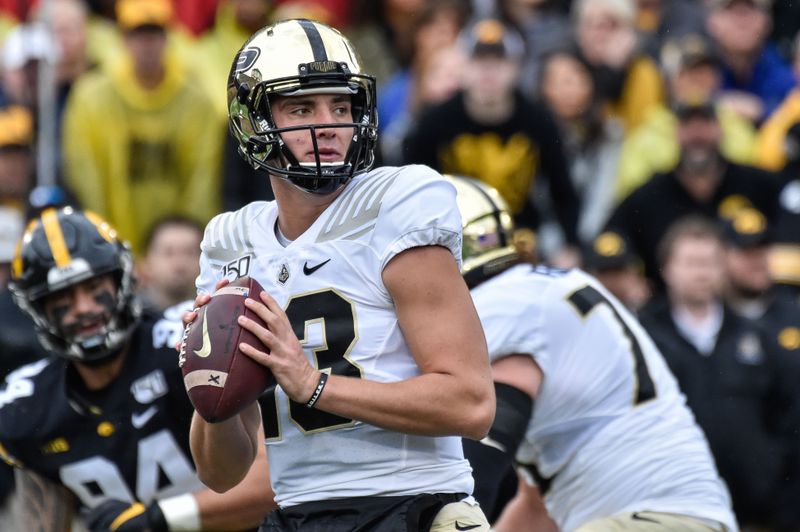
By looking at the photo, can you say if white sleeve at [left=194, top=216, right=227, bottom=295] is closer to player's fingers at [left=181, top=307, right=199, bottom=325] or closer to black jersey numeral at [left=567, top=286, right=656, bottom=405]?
player's fingers at [left=181, top=307, right=199, bottom=325]

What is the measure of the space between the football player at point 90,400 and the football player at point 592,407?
125cm

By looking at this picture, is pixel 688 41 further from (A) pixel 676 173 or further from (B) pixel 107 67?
(B) pixel 107 67

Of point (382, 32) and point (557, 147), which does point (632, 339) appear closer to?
point (557, 147)

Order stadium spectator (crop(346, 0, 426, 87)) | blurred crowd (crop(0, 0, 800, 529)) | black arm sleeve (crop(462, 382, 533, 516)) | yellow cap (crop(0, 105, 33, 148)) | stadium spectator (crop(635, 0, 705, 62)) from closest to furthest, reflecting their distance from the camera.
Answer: black arm sleeve (crop(462, 382, 533, 516))
blurred crowd (crop(0, 0, 800, 529))
yellow cap (crop(0, 105, 33, 148))
stadium spectator (crop(635, 0, 705, 62))
stadium spectator (crop(346, 0, 426, 87))

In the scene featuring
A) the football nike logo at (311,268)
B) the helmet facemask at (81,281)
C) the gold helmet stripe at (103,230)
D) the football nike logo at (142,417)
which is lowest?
the football nike logo at (142,417)

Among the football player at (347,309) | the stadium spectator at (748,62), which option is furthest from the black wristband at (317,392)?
the stadium spectator at (748,62)

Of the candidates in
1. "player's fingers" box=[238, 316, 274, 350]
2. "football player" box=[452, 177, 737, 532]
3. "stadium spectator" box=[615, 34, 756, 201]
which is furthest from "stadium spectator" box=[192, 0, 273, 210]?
"player's fingers" box=[238, 316, 274, 350]

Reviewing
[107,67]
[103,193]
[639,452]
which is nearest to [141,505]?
[639,452]

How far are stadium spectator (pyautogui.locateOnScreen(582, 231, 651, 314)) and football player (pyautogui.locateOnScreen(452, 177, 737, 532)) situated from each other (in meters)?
3.19

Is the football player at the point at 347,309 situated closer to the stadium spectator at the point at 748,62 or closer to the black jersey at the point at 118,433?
the black jersey at the point at 118,433

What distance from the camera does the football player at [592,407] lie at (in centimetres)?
505

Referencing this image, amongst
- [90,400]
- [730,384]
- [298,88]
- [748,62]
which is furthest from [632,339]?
[748,62]

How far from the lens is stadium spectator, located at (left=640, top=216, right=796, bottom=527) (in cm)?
779

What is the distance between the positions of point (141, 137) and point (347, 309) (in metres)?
5.65
